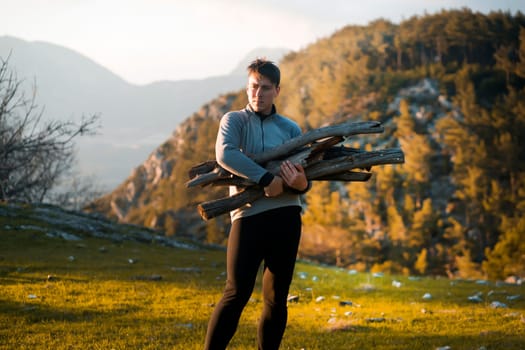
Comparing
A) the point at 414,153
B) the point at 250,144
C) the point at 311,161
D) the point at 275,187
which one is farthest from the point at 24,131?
the point at 414,153

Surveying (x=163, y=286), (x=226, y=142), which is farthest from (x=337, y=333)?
(x=163, y=286)

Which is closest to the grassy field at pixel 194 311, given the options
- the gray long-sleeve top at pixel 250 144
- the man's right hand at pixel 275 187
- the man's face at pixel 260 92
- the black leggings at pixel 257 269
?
the black leggings at pixel 257 269

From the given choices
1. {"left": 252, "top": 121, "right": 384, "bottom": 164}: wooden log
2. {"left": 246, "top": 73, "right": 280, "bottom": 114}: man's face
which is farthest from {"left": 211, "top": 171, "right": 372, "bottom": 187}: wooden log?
{"left": 246, "top": 73, "right": 280, "bottom": 114}: man's face

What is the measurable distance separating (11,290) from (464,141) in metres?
75.4

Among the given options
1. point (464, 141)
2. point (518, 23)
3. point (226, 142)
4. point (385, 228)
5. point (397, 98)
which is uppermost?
point (518, 23)

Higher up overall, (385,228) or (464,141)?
(464,141)

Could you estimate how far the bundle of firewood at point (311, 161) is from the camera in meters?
4.50

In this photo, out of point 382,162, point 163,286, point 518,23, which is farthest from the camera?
point 518,23

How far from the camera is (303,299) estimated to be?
36.7ft

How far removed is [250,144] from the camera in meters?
4.65

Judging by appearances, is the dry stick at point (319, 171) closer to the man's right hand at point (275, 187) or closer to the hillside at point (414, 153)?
the man's right hand at point (275, 187)

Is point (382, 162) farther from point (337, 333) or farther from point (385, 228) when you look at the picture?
point (385, 228)

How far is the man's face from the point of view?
452 centimetres

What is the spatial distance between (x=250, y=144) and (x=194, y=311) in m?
5.73
